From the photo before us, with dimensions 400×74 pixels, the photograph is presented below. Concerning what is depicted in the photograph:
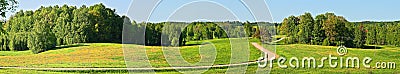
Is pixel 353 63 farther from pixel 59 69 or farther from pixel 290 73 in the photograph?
pixel 59 69

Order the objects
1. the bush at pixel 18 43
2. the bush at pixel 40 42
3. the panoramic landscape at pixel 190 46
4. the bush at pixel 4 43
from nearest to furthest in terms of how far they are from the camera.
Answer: the panoramic landscape at pixel 190 46 → the bush at pixel 40 42 → the bush at pixel 18 43 → the bush at pixel 4 43

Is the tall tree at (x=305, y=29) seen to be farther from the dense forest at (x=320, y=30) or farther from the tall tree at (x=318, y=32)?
the tall tree at (x=318, y=32)

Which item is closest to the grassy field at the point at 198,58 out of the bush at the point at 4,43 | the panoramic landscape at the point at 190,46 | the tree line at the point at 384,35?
the panoramic landscape at the point at 190,46

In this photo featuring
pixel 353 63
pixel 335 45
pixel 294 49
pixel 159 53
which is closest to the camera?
pixel 353 63

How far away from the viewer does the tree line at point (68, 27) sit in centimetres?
5844

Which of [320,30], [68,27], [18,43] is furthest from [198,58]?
[18,43]

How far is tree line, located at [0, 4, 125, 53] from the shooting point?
58.4 metres

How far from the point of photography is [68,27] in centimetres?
6050

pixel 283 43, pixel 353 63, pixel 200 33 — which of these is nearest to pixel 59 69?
pixel 200 33

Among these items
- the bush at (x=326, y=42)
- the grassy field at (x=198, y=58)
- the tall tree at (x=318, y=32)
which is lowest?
the grassy field at (x=198, y=58)

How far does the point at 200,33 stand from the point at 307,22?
26.7 m

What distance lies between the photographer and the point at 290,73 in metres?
25.6

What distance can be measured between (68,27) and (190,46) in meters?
31.3

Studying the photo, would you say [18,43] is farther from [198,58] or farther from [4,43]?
[198,58]
